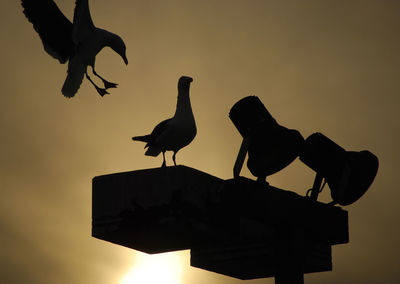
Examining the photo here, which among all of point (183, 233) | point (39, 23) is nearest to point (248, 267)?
point (183, 233)

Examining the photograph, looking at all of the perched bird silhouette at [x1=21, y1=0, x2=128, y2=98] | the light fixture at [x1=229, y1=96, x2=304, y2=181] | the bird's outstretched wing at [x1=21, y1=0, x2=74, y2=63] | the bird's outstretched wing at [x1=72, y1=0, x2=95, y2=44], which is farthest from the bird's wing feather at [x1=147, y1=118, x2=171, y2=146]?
the light fixture at [x1=229, y1=96, x2=304, y2=181]

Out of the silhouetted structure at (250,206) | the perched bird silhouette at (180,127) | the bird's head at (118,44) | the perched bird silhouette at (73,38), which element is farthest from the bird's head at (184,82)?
the silhouetted structure at (250,206)

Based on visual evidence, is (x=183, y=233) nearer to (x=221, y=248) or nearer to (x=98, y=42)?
(x=221, y=248)

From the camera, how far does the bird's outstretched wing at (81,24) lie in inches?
280

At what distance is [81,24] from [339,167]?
3.66 m

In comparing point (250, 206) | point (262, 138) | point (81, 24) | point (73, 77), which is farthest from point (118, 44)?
point (250, 206)

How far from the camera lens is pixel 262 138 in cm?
445

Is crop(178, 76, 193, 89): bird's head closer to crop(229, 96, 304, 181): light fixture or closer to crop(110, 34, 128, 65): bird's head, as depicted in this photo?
crop(110, 34, 128, 65): bird's head

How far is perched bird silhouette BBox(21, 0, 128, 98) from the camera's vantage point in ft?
23.5

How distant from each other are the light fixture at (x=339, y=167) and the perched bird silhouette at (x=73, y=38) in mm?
3012

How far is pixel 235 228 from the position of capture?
4.25m

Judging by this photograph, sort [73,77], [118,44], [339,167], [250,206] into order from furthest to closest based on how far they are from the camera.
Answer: [118,44]
[73,77]
[339,167]
[250,206]

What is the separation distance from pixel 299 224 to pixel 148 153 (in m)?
3.31

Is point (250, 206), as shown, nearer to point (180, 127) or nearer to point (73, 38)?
point (180, 127)
